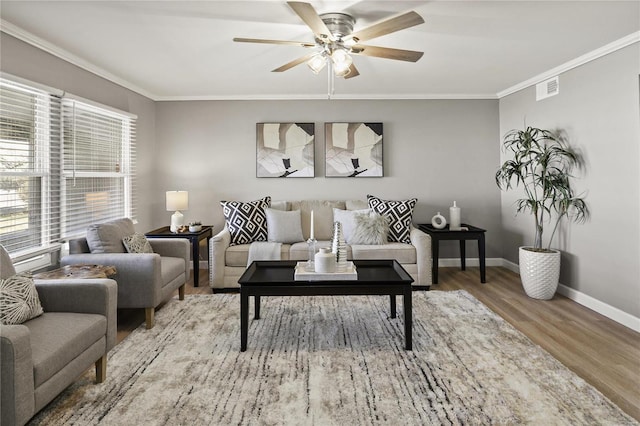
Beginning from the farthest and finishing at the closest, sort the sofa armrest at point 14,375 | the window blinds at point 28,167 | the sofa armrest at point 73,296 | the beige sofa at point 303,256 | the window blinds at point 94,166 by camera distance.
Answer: the beige sofa at point 303,256, the window blinds at point 94,166, the window blinds at point 28,167, the sofa armrest at point 73,296, the sofa armrest at point 14,375

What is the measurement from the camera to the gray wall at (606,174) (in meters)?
3.12

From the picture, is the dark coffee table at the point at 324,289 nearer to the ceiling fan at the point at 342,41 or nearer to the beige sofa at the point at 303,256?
the beige sofa at the point at 303,256

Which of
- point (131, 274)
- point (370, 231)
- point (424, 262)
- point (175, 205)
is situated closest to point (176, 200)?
point (175, 205)

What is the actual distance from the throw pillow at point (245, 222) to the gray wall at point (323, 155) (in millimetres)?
644

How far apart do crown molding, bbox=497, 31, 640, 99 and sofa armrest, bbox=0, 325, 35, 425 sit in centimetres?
456

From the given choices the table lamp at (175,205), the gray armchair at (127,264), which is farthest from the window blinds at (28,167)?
the table lamp at (175,205)

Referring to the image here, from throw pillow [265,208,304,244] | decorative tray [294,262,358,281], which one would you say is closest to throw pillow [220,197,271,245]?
throw pillow [265,208,304,244]

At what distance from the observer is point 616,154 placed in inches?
129

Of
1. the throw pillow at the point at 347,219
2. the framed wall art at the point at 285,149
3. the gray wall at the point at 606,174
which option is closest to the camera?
the gray wall at the point at 606,174

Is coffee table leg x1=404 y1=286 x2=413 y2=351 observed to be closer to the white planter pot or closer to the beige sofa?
the beige sofa

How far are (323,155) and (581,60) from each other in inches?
120

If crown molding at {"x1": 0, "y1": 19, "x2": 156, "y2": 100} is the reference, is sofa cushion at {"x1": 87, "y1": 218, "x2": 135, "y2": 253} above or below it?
below

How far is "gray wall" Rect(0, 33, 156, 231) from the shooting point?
2830 mm

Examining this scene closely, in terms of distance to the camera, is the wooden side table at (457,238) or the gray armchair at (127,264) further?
the wooden side table at (457,238)
